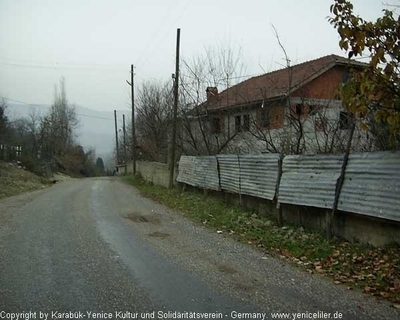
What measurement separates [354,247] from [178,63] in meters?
13.1

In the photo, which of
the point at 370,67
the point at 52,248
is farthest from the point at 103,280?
the point at 370,67

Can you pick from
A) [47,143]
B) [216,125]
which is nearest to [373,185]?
[216,125]

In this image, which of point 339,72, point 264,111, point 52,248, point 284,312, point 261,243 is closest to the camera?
point 284,312

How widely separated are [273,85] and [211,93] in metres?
3.56

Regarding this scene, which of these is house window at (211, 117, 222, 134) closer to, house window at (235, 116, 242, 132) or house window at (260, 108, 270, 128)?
house window at (235, 116, 242, 132)

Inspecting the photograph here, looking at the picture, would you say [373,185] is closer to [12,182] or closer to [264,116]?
[264,116]

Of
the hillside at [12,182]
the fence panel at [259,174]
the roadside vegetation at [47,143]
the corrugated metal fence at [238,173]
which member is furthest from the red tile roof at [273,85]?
the roadside vegetation at [47,143]

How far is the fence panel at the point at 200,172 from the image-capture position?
43.0ft

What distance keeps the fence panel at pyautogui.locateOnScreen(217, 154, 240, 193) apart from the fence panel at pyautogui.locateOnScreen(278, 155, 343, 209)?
2.57 meters

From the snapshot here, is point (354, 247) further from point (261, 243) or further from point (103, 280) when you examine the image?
point (103, 280)

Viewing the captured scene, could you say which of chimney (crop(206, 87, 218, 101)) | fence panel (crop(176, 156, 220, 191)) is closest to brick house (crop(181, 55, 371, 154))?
chimney (crop(206, 87, 218, 101))

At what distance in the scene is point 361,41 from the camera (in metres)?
4.82

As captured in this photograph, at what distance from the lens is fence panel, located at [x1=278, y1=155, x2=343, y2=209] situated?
7.16 m

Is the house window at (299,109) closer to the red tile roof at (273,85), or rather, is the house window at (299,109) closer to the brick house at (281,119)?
the brick house at (281,119)
